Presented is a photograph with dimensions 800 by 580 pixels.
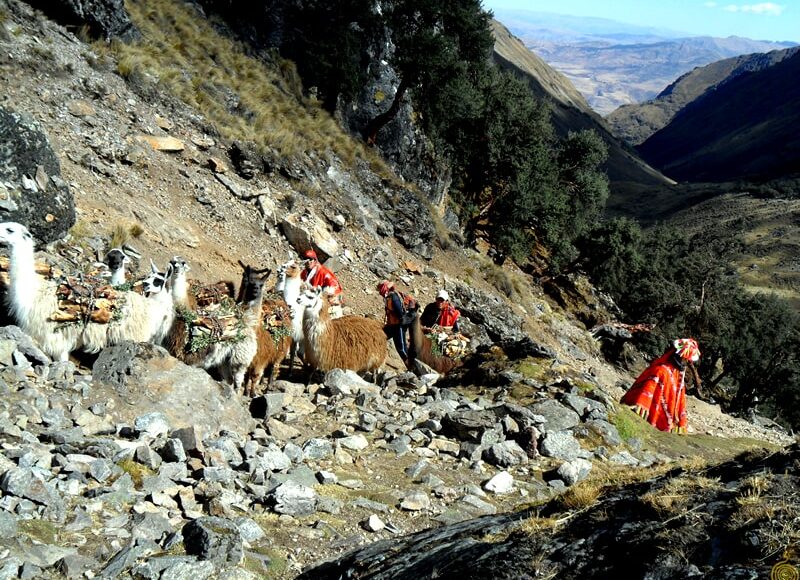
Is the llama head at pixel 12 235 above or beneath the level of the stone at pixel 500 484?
above

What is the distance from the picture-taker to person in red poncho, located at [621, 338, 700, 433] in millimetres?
9344

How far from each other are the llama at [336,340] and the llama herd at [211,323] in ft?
0.05

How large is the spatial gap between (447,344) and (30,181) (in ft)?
23.2

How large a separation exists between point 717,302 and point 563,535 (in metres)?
30.7

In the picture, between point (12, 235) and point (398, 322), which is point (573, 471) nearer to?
point (398, 322)

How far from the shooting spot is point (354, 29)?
24.9 meters

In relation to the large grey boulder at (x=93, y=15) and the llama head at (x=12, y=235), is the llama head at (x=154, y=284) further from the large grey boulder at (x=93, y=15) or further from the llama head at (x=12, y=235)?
the large grey boulder at (x=93, y=15)

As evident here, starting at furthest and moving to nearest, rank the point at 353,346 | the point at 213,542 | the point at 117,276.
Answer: the point at 353,346 → the point at 117,276 → the point at 213,542

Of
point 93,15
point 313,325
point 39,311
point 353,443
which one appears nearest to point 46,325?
point 39,311

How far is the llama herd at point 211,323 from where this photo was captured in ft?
20.7

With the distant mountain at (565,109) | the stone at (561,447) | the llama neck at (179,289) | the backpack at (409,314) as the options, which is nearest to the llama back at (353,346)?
the backpack at (409,314)

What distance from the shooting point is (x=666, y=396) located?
9.39 meters

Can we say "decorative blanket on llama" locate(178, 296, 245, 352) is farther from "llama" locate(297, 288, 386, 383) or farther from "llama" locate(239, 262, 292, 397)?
"llama" locate(297, 288, 386, 383)

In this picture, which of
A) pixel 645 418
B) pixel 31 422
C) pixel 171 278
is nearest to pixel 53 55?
pixel 171 278
